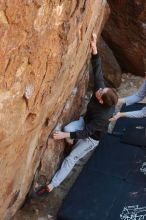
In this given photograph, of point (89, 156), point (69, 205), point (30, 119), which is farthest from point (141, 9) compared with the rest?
point (30, 119)

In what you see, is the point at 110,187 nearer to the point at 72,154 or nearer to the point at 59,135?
the point at 72,154

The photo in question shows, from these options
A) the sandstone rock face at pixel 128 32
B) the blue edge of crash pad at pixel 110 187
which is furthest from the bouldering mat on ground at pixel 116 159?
the sandstone rock face at pixel 128 32

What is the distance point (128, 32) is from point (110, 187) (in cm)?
295

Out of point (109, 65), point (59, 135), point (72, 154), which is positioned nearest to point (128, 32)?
point (109, 65)

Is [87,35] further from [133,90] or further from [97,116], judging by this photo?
[133,90]

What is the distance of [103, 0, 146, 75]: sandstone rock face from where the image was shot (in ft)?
24.1

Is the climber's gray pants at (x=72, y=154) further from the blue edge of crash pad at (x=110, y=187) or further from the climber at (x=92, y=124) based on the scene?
the blue edge of crash pad at (x=110, y=187)

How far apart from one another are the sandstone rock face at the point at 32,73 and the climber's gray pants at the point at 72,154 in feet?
1.46

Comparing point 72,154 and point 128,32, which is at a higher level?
point 128,32

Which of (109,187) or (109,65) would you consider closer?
(109,187)

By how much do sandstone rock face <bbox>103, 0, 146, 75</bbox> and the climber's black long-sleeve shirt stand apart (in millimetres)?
2480

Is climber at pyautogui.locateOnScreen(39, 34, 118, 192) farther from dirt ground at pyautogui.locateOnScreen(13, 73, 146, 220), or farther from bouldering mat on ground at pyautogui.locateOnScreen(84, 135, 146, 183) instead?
bouldering mat on ground at pyautogui.locateOnScreen(84, 135, 146, 183)

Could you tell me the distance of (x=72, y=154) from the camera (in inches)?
220

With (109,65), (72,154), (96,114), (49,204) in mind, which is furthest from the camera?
(109,65)
